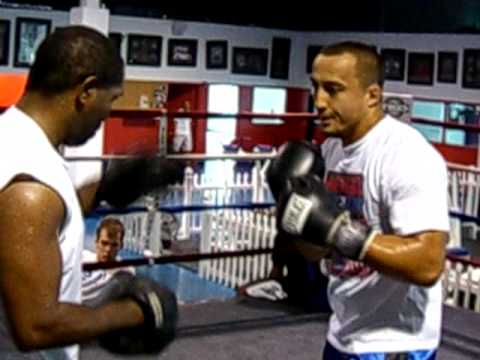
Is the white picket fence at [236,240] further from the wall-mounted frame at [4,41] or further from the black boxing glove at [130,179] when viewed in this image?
the wall-mounted frame at [4,41]

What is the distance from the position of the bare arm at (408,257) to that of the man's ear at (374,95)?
1.00 ft

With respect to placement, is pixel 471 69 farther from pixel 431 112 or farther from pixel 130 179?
pixel 130 179

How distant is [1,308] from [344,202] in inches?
29.7

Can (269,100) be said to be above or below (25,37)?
below

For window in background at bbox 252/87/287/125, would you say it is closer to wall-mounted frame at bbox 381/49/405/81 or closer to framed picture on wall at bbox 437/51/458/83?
wall-mounted frame at bbox 381/49/405/81

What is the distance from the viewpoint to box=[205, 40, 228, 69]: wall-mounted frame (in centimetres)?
1225

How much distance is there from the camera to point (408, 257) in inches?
58.0

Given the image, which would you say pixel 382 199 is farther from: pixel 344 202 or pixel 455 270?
pixel 455 270

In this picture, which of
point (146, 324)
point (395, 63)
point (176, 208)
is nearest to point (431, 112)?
point (395, 63)

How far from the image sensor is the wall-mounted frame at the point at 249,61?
496 inches

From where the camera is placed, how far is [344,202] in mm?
1706

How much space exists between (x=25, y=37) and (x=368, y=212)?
31.6 ft

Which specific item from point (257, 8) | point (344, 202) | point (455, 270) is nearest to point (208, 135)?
point (257, 8)

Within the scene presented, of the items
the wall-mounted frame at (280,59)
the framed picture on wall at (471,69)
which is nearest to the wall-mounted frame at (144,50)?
the wall-mounted frame at (280,59)
